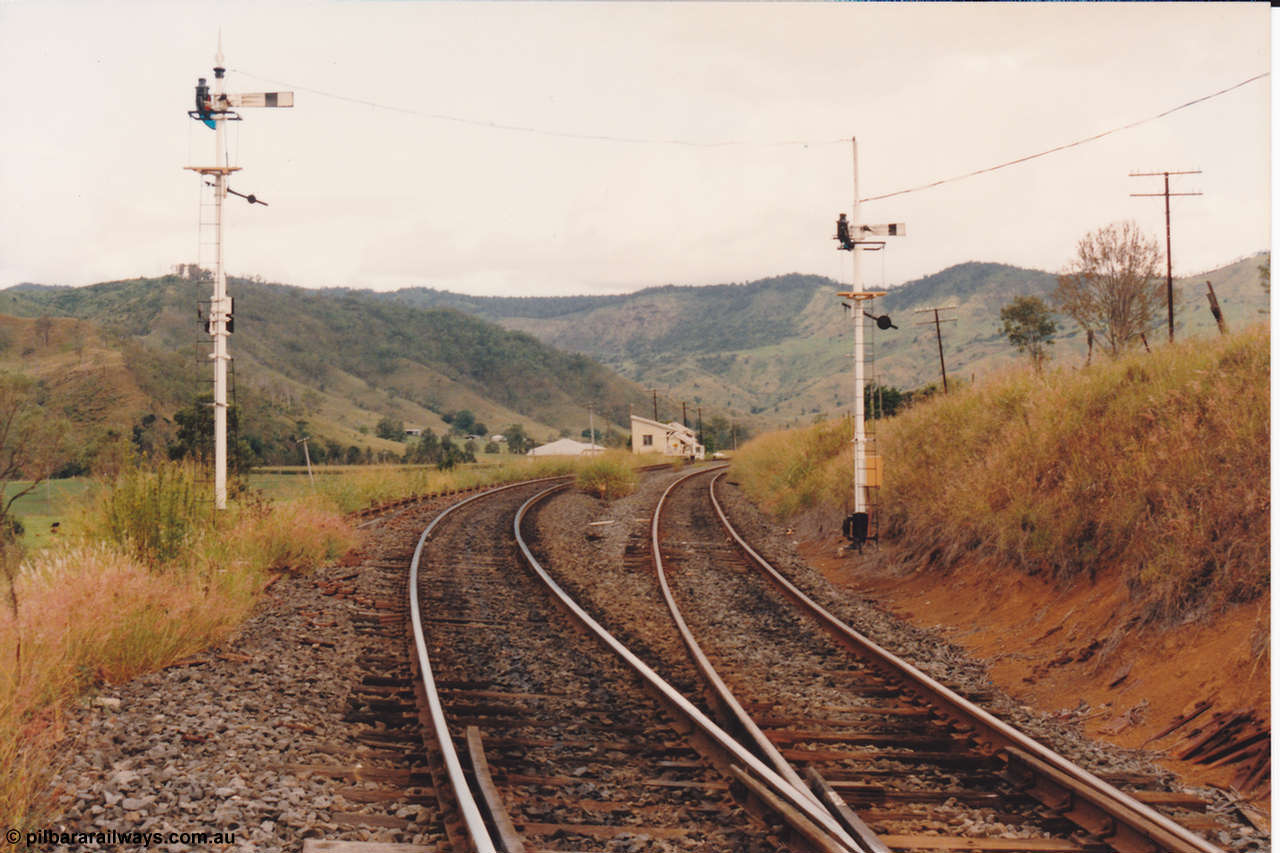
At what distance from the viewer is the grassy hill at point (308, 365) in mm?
86500

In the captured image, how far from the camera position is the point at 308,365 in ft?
502

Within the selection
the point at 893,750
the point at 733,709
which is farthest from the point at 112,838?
Answer: the point at 893,750

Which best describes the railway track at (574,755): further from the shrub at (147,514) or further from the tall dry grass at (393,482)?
the tall dry grass at (393,482)

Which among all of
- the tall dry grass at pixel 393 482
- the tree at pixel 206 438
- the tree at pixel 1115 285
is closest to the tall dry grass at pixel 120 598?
the tree at pixel 206 438

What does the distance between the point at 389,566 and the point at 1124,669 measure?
406 inches

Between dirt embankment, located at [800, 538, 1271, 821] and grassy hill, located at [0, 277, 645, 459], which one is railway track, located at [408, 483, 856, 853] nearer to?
dirt embankment, located at [800, 538, 1271, 821]

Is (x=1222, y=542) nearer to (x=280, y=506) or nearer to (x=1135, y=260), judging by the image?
(x=280, y=506)

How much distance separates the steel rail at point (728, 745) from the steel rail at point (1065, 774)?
141 cm

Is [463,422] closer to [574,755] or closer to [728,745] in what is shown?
[574,755]

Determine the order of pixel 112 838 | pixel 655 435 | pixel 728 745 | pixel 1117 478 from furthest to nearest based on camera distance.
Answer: pixel 655 435
pixel 1117 478
pixel 728 745
pixel 112 838

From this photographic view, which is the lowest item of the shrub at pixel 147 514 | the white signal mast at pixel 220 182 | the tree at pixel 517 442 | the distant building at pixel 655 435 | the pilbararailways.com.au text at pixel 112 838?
the tree at pixel 517 442

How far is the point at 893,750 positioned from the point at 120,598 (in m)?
6.20

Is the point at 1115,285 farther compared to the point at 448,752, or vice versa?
the point at 1115,285

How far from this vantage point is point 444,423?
5955 inches
